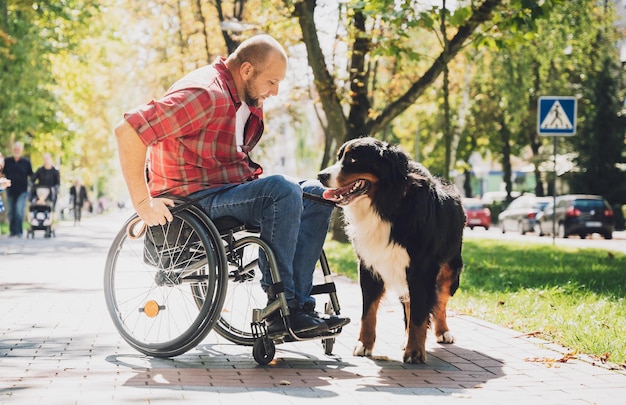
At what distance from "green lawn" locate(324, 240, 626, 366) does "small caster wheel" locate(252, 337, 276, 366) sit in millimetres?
2032

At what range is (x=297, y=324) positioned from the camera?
5445 mm

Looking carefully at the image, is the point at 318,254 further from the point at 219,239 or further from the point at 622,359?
the point at 622,359

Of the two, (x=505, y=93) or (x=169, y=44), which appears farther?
(x=505, y=93)

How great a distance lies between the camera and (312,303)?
568 centimetres

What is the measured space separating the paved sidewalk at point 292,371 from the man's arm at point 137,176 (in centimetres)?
85

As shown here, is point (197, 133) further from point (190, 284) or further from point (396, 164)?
point (396, 164)

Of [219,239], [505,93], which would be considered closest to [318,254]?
[219,239]

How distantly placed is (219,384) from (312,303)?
979mm

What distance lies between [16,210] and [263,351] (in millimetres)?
17586

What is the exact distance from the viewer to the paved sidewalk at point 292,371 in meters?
4.61

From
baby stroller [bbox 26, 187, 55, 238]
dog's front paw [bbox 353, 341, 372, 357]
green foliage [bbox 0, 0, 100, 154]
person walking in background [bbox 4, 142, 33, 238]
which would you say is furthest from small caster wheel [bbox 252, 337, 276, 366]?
green foliage [bbox 0, 0, 100, 154]

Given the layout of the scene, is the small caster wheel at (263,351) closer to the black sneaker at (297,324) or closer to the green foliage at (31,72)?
the black sneaker at (297,324)

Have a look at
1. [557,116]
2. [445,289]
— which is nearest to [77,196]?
[557,116]

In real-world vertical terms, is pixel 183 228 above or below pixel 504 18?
below
